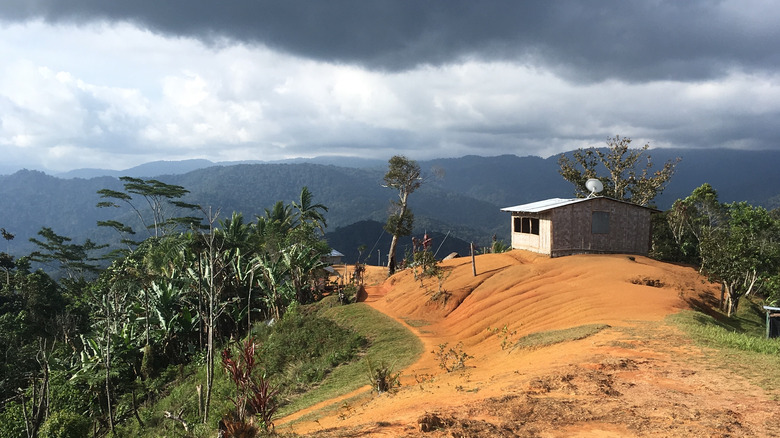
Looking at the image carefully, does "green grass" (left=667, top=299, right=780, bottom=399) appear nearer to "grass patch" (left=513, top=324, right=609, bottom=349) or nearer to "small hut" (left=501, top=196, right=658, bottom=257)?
"grass patch" (left=513, top=324, right=609, bottom=349)

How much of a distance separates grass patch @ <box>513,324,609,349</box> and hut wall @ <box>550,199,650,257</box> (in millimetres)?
10355

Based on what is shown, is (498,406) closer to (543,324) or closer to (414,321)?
(543,324)

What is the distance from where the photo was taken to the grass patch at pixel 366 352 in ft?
36.3

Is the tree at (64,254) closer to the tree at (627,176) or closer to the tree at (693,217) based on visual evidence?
the tree at (627,176)

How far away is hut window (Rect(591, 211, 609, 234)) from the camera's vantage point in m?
22.4

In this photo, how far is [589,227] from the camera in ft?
73.0

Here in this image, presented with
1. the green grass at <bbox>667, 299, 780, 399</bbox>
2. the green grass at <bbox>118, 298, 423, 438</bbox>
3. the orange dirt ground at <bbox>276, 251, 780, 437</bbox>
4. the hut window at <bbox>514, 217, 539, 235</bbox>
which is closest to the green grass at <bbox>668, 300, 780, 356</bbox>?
the green grass at <bbox>667, 299, 780, 399</bbox>

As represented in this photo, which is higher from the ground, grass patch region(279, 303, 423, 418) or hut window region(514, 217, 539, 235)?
hut window region(514, 217, 539, 235)

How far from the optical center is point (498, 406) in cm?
654

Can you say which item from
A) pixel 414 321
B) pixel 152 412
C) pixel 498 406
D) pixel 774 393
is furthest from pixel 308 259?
pixel 774 393

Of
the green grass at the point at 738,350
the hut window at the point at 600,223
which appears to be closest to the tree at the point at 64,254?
the hut window at the point at 600,223

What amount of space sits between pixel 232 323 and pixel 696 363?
1883 cm

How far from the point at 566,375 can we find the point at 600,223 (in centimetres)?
1644

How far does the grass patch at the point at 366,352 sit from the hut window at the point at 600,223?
37.0 feet
